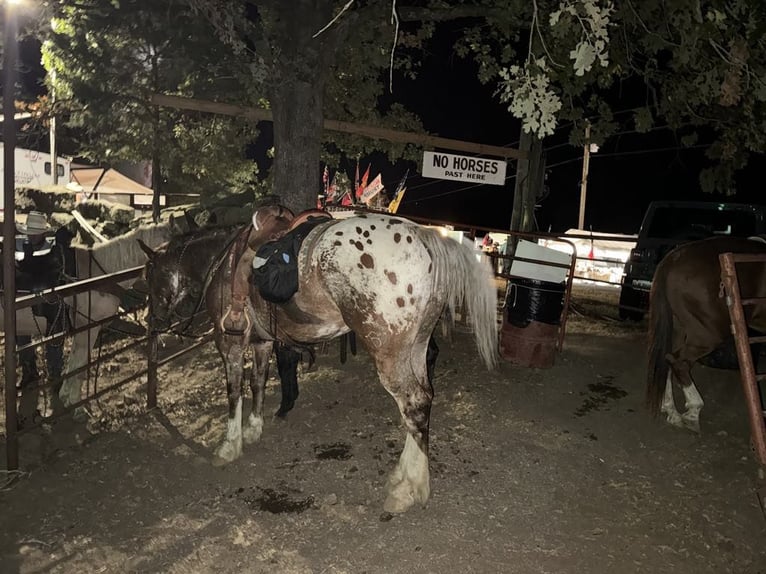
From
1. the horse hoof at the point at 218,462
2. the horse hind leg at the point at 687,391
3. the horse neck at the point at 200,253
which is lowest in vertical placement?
the horse hoof at the point at 218,462

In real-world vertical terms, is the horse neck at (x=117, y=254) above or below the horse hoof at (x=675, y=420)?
above

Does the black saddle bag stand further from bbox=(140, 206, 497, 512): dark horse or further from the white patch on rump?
the white patch on rump

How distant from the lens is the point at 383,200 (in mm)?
17828

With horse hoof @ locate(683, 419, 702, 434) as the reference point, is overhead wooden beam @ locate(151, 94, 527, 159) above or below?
above

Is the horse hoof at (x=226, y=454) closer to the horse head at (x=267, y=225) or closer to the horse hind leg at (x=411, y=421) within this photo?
the horse hind leg at (x=411, y=421)

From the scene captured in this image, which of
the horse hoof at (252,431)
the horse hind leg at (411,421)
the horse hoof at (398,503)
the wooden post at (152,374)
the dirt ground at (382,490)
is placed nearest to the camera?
the dirt ground at (382,490)

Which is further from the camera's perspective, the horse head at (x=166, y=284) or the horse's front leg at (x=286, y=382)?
the horse's front leg at (x=286, y=382)

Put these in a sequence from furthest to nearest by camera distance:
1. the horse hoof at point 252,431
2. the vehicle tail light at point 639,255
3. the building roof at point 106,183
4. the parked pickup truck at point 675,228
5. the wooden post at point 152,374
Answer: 1. the building roof at point 106,183
2. the vehicle tail light at point 639,255
3. the parked pickup truck at point 675,228
4. the wooden post at point 152,374
5. the horse hoof at point 252,431

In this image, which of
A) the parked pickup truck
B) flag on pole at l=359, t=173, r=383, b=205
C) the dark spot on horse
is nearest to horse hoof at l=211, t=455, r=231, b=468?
the dark spot on horse

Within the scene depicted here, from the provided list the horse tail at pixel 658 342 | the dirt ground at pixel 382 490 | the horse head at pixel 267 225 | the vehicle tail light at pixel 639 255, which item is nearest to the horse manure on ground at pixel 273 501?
the dirt ground at pixel 382 490

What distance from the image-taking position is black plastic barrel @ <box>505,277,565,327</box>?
627 cm

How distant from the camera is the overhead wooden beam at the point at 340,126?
6.43 meters

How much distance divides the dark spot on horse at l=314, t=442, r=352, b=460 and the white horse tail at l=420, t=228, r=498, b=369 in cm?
150

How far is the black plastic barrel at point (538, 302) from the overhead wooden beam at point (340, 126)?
8.35 ft
